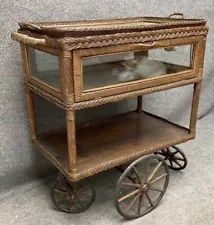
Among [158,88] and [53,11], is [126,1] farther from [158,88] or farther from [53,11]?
[158,88]

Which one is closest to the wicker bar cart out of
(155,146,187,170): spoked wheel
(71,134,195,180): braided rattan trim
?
(71,134,195,180): braided rattan trim

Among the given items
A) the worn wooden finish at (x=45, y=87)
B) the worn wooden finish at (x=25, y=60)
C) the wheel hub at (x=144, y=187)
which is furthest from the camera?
the wheel hub at (x=144, y=187)

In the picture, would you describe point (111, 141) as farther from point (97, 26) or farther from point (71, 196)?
point (97, 26)

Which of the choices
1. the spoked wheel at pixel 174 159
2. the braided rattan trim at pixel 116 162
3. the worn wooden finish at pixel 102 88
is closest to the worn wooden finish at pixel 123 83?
the worn wooden finish at pixel 102 88

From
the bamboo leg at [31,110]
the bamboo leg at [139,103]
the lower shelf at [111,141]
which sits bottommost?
the lower shelf at [111,141]

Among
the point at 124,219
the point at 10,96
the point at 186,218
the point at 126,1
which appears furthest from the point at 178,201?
the point at 126,1

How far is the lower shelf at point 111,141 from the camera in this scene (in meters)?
1.21

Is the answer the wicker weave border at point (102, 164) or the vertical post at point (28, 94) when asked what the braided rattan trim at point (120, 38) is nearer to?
the vertical post at point (28, 94)

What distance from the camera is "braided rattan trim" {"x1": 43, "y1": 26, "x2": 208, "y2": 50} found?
3.06 feet

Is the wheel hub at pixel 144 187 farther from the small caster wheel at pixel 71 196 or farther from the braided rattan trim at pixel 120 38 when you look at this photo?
the braided rattan trim at pixel 120 38

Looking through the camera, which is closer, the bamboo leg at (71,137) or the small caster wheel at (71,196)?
the bamboo leg at (71,137)

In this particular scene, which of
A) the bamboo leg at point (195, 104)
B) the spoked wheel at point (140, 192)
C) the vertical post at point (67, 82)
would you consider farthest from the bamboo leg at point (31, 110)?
the bamboo leg at point (195, 104)

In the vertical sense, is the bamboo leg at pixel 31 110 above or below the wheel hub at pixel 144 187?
above

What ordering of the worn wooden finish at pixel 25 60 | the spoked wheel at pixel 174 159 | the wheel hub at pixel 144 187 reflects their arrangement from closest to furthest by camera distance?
the worn wooden finish at pixel 25 60 → the wheel hub at pixel 144 187 → the spoked wheel at pixel 174 159
